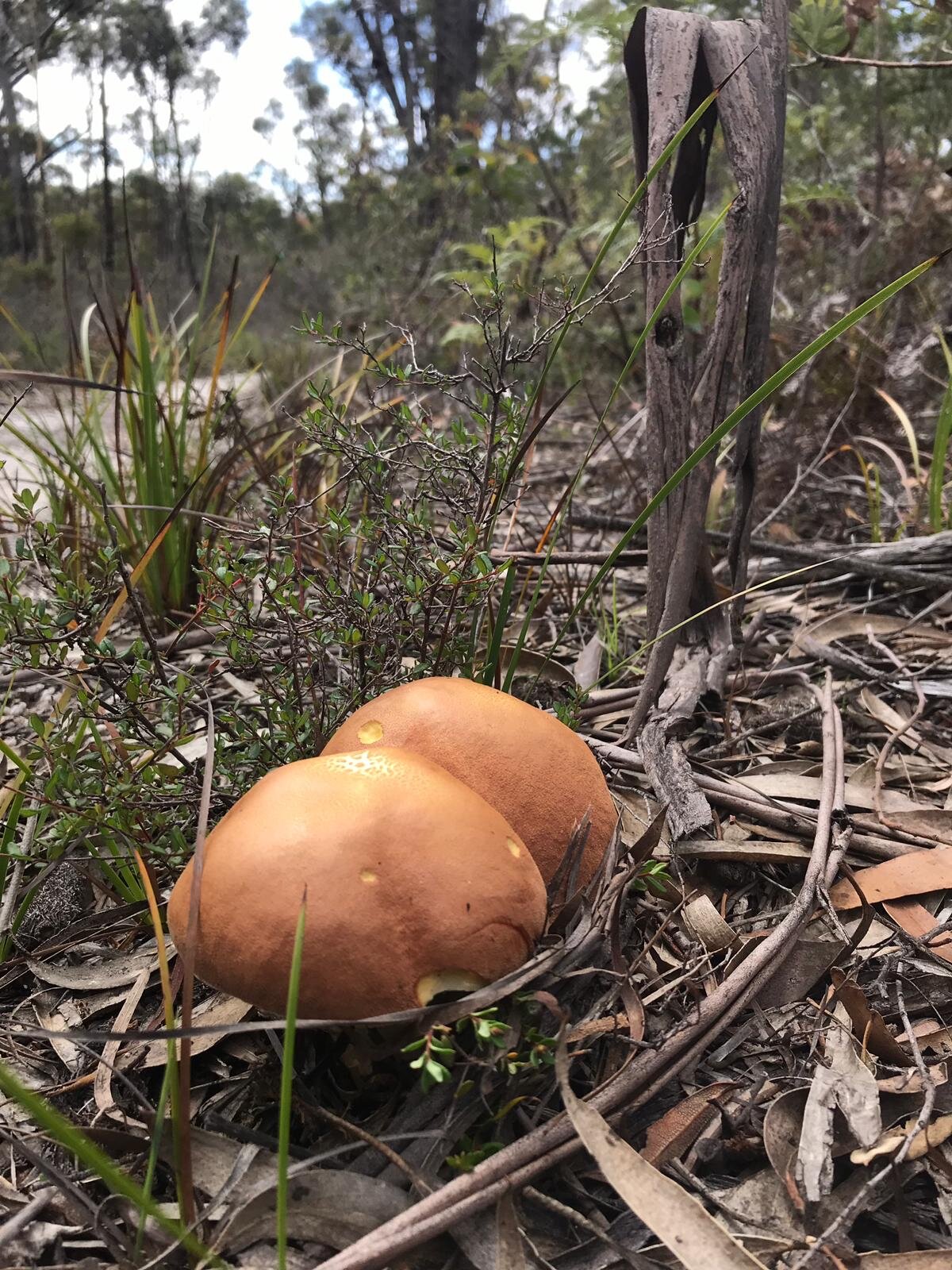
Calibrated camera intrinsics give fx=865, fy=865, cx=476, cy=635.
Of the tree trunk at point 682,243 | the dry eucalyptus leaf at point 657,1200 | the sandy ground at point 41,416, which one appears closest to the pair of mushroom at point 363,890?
the dry eucalyptus leaf at point 657,1200

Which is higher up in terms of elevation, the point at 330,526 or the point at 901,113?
the point at 901,113

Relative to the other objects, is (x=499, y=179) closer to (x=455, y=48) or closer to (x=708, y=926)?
(x=708, y=926)

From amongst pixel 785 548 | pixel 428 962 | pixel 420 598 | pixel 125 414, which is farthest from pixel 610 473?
pixel 428 962

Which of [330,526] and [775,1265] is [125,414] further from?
[775,1265]

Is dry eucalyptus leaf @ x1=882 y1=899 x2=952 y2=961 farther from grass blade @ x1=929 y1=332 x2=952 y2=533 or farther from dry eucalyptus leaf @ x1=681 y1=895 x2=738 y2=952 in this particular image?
grass blade @ x1=929 y1=332 x2=952 y2=533

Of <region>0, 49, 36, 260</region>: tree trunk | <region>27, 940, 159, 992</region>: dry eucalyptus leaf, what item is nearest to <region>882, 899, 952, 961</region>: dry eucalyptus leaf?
<region>27, 940, 159, 992</region>: dry eucalyptus leaf

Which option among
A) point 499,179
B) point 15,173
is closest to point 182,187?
point 15,173

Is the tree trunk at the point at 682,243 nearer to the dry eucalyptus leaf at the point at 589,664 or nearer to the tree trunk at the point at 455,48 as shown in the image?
the dry eucalyptus leaf at the point at 589,664
